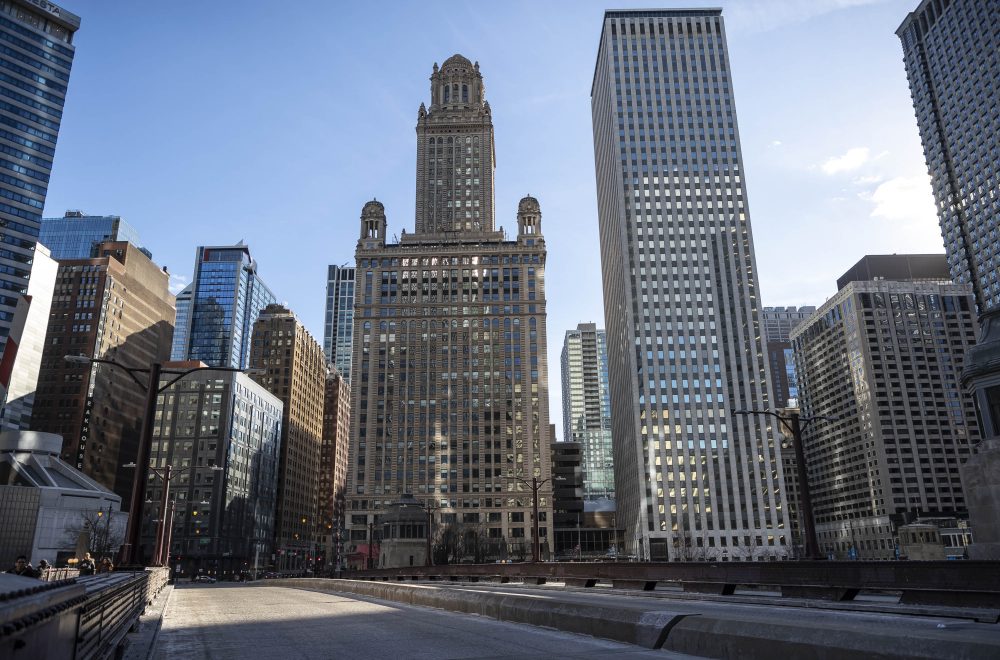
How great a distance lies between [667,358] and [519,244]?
4164cm

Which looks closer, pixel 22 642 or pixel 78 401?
pixel 22 642

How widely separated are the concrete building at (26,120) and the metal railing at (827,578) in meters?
133

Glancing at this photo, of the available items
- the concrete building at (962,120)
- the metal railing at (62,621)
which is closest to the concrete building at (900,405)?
the concrete building at (962,120)

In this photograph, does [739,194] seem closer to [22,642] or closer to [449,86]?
[449,86]

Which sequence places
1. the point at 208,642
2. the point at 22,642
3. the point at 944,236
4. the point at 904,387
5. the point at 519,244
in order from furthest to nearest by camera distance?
1. the point at 904,387
2. the point at 944,236
3. the point at 519,244
4. the point at 208,642
5. the point at 22,642

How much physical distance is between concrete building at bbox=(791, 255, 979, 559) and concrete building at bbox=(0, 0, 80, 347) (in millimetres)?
197620

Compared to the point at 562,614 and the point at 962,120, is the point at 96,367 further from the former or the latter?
the point at 962,120

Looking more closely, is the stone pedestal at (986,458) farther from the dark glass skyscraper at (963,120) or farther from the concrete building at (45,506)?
the dark glass skyscraper at (963,120)

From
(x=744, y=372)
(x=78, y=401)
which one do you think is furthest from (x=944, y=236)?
(x=78, y=401)

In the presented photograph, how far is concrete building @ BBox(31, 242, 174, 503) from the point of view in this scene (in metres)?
155

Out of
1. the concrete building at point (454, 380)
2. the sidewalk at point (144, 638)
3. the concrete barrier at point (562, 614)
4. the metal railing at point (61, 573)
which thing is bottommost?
the sidewalk at point (144, 638)

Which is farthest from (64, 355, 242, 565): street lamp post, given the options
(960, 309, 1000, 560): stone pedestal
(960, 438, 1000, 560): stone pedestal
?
(960, 438, 1000, 560): stone pedestal

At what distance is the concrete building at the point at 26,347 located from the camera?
128m

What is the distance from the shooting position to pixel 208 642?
12.9 metres
